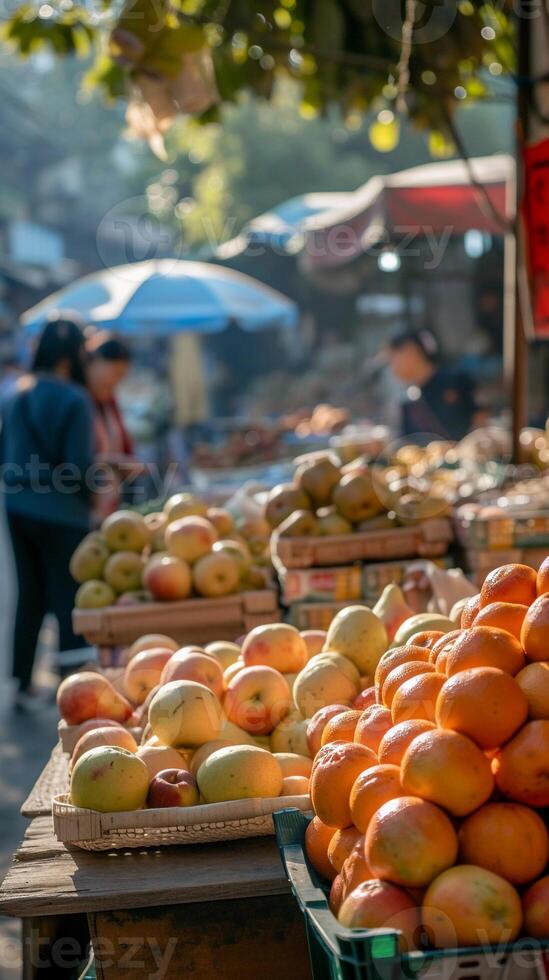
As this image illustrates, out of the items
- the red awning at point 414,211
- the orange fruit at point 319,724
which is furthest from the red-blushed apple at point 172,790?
the red awning at point 414,211

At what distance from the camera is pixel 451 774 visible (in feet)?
4.56

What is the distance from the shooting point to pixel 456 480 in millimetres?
4223

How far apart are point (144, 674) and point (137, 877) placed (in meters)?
0.77

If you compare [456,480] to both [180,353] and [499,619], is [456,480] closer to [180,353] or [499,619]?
[499,619]

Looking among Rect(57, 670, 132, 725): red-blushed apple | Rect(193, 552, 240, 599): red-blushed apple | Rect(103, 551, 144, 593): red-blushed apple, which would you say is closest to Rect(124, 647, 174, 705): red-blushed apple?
Rect(57, 670, 132, 725): red-blushed apple

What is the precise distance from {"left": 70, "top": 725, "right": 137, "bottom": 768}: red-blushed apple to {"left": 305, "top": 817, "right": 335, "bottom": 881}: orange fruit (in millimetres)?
565

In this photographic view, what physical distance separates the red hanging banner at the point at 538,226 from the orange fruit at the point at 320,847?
8.20 feet

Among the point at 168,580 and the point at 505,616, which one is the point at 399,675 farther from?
the point at 168,580


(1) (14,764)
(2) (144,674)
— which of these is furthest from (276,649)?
(1) (14,764)

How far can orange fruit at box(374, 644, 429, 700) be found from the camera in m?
1.81

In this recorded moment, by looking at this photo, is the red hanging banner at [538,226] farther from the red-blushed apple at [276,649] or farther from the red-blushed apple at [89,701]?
the red-blushed apple at [89,701]

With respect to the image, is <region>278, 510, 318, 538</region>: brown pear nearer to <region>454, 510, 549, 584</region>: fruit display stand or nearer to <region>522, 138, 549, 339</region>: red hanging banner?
<region>454, 510, 549, 584</region>: fruit display stand

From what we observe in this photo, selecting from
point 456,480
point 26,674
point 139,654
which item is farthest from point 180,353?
point 139,654

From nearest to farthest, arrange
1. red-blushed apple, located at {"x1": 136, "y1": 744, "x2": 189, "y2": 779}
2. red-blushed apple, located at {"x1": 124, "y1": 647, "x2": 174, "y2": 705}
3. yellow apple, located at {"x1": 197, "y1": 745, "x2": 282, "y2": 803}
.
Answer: yellow apple, located at {"x1": 197, "y1": 745, "x2": 282, "y2": 803}
red-blushed apple, located at {"x1": 136, "y1": 744, "x2": 189, "y2": 779}
red-blushed apple, located at {"x1": 124, "y1": 647, "x2": 174, "y2": 705}
